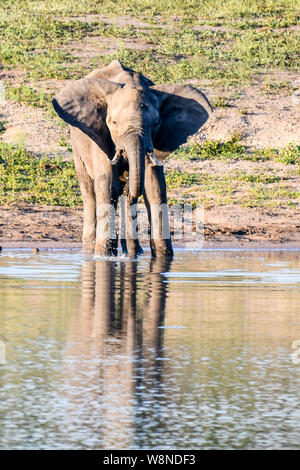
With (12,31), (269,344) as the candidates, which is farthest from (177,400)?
(12,31)

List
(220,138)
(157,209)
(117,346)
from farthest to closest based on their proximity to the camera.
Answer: (220,138)
(157,209)
(117,346)

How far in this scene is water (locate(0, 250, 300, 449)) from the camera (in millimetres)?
6887

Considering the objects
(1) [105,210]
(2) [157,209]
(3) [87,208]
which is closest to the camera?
(1) [105,210]

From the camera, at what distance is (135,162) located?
16.1m

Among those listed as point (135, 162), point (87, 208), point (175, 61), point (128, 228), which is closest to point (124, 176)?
point (128, 228)

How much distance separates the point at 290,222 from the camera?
21.2 metres

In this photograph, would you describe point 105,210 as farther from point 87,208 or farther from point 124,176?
point 87,208

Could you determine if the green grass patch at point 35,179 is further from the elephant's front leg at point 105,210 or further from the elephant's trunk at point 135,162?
the elephant's trunk at point 135,162

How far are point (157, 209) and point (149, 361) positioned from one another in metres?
8.59

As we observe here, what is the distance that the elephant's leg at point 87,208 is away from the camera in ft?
62.5

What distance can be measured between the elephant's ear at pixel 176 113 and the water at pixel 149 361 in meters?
4.23

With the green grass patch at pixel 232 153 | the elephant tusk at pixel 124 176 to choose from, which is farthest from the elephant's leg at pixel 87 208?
the green grass patch at pixel 232 153

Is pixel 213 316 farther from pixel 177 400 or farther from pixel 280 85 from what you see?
pixel 280 85
